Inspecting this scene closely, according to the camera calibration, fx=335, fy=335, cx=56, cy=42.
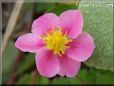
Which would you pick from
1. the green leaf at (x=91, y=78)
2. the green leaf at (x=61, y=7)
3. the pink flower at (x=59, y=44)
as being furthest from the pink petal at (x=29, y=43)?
the green leaf at (x=91, y=78)

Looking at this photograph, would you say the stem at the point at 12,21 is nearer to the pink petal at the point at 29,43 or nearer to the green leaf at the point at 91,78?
the green leaf at the point at 91,78

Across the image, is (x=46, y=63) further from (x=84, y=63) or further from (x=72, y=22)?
(x=84, y=63)

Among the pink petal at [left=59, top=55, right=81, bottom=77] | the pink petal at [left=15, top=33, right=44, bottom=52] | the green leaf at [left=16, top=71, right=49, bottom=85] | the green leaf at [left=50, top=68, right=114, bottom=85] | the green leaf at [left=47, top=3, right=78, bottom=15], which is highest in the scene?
the green leaf at [left=47, top=3, right=78, bottom=15]

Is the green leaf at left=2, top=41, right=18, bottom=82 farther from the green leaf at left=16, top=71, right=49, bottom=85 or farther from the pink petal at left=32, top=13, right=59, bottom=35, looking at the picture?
the pink petal at left=32, top=13, right=59, bottom=35

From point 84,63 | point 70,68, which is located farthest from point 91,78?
point 70,68

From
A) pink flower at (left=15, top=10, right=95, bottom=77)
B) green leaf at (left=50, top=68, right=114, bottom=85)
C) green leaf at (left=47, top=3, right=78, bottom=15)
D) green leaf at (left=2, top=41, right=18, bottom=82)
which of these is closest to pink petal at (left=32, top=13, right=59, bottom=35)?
pink flower at (left=15, top=10, right=95, bottom=77)

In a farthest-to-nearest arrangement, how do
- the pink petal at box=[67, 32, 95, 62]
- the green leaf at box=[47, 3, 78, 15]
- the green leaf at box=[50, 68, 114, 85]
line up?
1. the green leaf at box=[50, 68, 114, 85]
2. the green leaf at box=[47, 3, 78, 15]
3. the pink petal at box=[67, 32, 95, 62]

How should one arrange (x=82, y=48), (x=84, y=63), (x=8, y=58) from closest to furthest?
(x=82, y=48) < (x=84, y=63) < (x=8, y=58)

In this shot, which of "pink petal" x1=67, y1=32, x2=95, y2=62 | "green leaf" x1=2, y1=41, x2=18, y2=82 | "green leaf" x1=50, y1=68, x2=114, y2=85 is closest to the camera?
"pink petal" x1=67, y1=32, x2=95, y2=62
